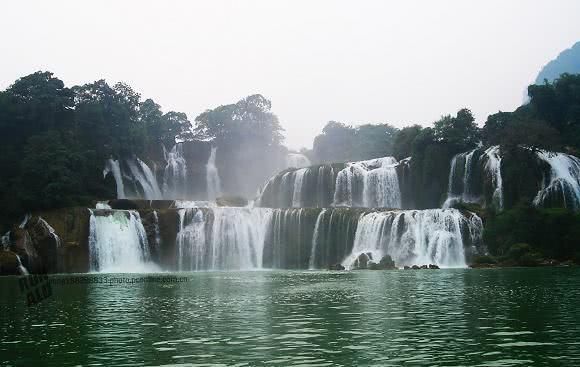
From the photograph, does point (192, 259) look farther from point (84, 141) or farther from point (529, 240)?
point (529, 240)

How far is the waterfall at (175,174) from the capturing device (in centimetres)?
9312

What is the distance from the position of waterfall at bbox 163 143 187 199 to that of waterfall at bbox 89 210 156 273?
2981 centimetres

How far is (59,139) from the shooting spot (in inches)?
2766

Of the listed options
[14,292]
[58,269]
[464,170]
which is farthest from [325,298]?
[464,170]

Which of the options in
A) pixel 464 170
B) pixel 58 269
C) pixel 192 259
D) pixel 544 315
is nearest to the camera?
pixel 544 315

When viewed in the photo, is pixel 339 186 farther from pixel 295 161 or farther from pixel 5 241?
pixel 295 161

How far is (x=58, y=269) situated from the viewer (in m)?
58.3

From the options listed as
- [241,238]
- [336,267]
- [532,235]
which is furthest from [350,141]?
[532,235]

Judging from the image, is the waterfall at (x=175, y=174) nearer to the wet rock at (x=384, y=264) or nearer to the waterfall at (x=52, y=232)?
the waterfall at (x=52, y=232)

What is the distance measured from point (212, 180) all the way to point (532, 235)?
179 feet

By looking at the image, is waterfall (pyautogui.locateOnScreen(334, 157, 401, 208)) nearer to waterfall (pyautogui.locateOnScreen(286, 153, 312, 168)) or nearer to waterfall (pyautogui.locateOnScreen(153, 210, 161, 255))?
waterfall (pyautogui.locateOnScreen(153, 210, 161, 255))

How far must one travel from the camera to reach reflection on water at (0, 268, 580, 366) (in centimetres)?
1402

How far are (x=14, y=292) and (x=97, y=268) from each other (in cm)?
2560

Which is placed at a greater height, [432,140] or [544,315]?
[432,140]
